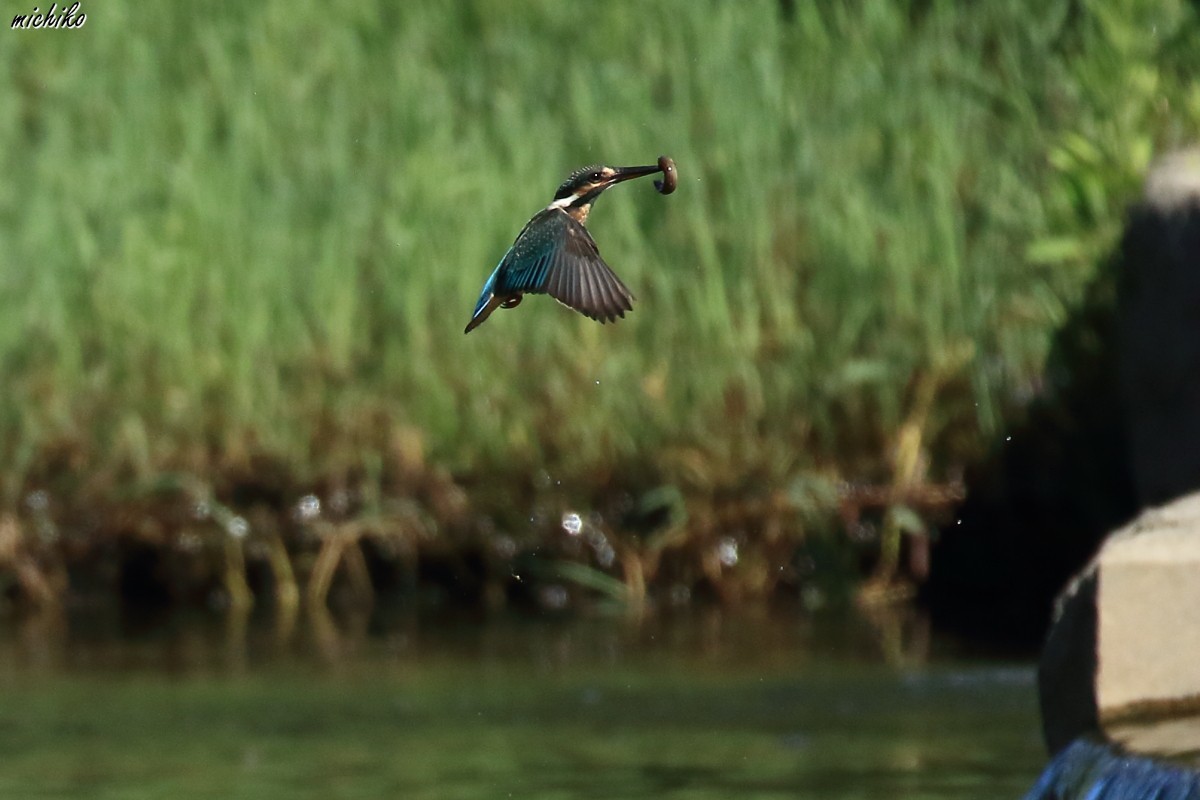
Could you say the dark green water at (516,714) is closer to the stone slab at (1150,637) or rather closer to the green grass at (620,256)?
the green grass at (620,256)

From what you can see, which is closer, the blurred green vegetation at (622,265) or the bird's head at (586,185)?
the bird's head at (586,185)

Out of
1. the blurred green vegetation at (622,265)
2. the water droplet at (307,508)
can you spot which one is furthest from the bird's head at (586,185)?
the water droplet at (307,508)

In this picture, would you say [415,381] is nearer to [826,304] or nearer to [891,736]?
[826,304]

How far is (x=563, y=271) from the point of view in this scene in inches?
127

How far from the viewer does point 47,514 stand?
6684 millimetres

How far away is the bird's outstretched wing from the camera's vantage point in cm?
314

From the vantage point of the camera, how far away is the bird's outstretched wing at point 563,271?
3.14m

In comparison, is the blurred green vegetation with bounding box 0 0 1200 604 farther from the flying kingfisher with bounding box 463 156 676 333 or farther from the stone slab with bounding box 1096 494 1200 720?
the flying kingfisher with bounding box 463 156 676 333

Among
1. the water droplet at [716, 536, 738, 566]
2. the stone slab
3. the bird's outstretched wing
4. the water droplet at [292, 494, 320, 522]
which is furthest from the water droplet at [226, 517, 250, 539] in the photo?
the bird's outstretched wing
